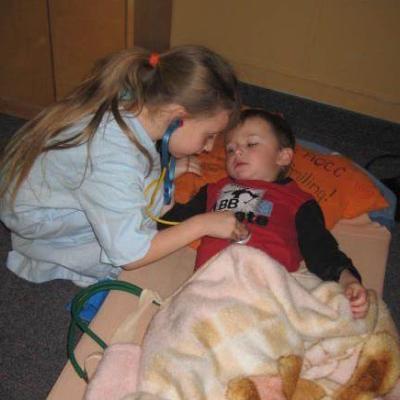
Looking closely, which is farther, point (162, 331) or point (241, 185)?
point (241, 185)

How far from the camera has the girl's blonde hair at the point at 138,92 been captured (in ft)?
3.39

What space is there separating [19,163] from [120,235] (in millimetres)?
373

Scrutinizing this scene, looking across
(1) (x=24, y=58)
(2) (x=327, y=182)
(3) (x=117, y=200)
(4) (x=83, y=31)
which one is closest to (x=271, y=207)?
(2) (x=327, y=182)

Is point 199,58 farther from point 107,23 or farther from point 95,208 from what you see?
point 107,23

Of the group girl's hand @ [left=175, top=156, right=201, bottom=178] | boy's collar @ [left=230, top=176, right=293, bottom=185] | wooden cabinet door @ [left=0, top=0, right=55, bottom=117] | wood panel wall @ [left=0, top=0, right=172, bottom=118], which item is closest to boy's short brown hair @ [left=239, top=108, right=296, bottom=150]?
boy's collar @ [left=230, top=176, right=293, bottom=185]

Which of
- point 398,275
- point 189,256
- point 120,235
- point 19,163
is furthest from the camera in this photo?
point 398,275

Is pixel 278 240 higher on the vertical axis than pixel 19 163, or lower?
lower

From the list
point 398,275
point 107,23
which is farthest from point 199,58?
point 398,275

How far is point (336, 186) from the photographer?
5.00ft

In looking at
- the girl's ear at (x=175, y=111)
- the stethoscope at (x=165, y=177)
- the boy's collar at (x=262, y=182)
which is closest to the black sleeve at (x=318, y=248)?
the boy's collar at (x=262, y=182)

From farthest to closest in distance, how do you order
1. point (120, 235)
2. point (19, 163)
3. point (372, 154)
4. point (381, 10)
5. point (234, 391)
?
1. point (372, 154)
2. point (381, 10)
3. point (19, 163)
4. point (120, 235)
5. point (234, 391)

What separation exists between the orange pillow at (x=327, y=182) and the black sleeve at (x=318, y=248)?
0.68 ft

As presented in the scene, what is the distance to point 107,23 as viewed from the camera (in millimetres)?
1752

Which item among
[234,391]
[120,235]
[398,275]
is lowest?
[398,275]
